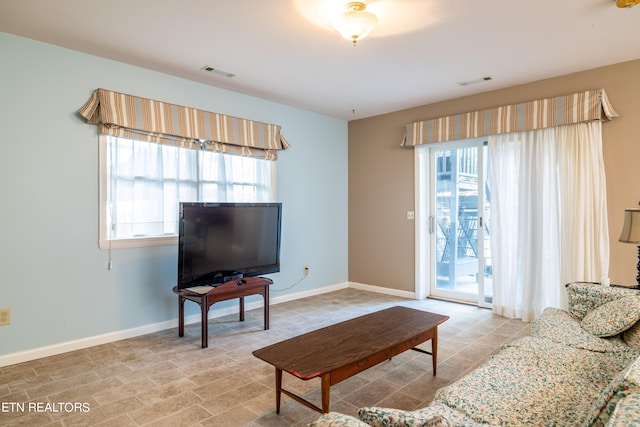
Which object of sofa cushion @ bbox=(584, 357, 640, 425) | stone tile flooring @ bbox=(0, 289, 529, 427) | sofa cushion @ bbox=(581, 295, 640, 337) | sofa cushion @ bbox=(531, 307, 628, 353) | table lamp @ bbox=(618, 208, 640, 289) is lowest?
stone tile flooring @ bbox=(0, 289, 529, 427)

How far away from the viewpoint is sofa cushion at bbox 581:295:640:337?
2.27 m

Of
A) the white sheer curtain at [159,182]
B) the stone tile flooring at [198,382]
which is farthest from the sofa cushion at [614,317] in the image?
the white sheer curtain at [159,182]

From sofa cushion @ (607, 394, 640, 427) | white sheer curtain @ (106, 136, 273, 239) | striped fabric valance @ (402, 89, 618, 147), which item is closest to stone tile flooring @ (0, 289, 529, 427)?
white sheer curtain @ (106, 136, 273, 239)

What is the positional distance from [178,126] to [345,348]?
9.51 ft

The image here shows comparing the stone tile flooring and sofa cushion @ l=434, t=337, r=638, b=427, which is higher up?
sofa cushion @ l=434, t=337, r=638, b=427

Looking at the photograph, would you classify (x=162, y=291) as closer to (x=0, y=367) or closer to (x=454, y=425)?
(x=0, y=367)

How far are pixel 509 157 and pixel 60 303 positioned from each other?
483 cm

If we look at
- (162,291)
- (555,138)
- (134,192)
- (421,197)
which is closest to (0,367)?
(162,291)

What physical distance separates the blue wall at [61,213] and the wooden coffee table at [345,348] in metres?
2.09

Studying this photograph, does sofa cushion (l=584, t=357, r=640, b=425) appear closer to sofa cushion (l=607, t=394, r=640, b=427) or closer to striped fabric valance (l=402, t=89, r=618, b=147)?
sofa cushion (l=607, t=394, r=640, b=427)

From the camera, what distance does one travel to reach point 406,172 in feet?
17.4

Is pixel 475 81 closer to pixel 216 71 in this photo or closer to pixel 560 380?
pixel 216 71

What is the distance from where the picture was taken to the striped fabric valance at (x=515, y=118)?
12.0ft

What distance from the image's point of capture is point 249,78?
4.01 meters
